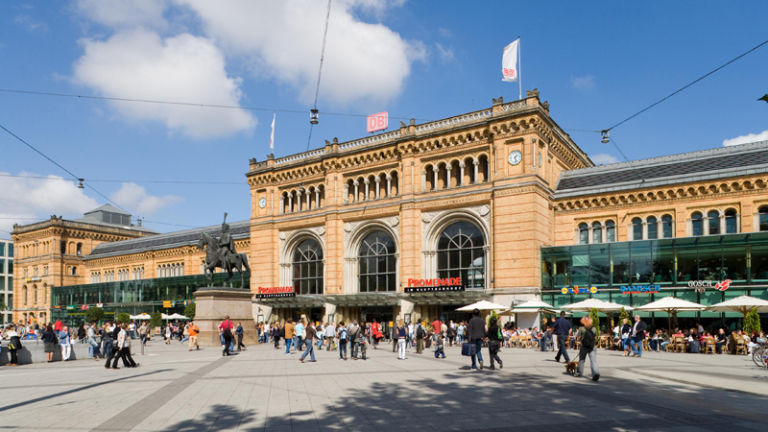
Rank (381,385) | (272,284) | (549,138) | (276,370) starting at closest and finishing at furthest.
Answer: (381,385) → (276,370) → (549,138) → (272,284)

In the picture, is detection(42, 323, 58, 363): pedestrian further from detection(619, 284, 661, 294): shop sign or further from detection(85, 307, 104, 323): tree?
detection(85, 307, 104, 323): tree

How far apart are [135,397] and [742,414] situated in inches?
488

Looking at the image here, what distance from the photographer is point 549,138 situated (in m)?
39.9

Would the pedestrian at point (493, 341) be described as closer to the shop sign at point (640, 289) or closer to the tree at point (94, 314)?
the shop sign at point (640, 289)

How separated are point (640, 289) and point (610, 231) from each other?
5.31 metres

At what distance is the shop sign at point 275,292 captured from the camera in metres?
48.1

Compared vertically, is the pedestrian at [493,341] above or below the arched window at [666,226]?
below

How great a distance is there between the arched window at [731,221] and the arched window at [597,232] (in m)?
7.42

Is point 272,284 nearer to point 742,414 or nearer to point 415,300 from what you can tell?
point 415,300

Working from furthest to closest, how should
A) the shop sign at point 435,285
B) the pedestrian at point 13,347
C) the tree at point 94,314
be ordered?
the tree at point 94,314 < the shop sign at point 435,285 < the pedestrian at point 13,347

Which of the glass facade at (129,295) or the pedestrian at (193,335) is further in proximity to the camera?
the glass facade at (129,295)

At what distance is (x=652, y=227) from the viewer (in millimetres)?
36906

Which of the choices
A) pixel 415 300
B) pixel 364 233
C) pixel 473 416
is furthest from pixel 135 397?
pixel 364 233

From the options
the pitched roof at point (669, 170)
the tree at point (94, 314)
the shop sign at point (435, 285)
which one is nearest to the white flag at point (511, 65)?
the pitched roof at point (669, 170)
